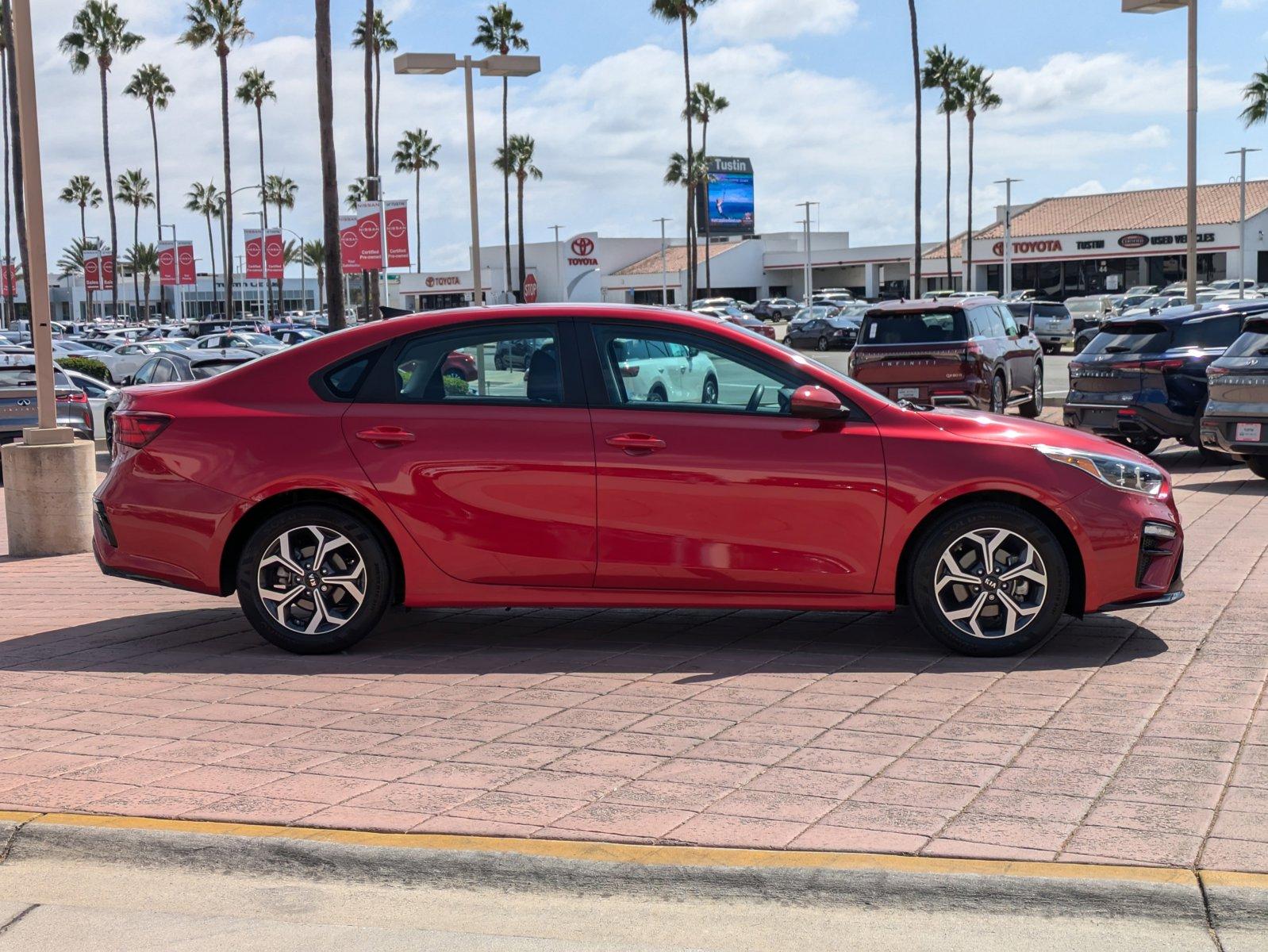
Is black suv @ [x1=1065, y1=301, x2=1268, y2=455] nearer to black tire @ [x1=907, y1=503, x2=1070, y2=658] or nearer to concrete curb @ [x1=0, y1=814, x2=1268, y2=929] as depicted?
black tire @ [x1=907, y1=503, x2=1070, y2=658]

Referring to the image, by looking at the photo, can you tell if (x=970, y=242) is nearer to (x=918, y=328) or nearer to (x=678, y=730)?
(x=918, y=328)

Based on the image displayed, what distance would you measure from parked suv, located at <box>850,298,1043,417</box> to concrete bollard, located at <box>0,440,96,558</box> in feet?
34.1

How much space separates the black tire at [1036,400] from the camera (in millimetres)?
22016

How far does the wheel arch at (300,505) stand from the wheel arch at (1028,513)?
2.30 metres

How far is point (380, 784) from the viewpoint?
4.94 m

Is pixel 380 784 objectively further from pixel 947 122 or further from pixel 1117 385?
pixel 947 122

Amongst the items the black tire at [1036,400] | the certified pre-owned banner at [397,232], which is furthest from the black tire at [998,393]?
the certified pre-owned banner at [397,232]

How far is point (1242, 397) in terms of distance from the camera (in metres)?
13.0

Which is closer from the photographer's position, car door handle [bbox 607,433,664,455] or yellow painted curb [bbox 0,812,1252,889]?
yellow painted curb [bbox 0,812,1252,889]

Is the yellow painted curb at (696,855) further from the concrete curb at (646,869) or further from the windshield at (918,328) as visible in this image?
the windshield at (918,328)

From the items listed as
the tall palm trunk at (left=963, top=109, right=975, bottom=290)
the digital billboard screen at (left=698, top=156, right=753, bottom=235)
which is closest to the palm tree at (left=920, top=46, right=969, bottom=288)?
the tall palm trunk at (left=963, top=109, right=975, bottom=290)

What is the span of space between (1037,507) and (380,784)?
10.8 feet

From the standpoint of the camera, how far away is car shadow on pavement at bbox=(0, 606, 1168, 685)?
6641 millimetres

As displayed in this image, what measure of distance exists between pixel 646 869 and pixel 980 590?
3.00 m
